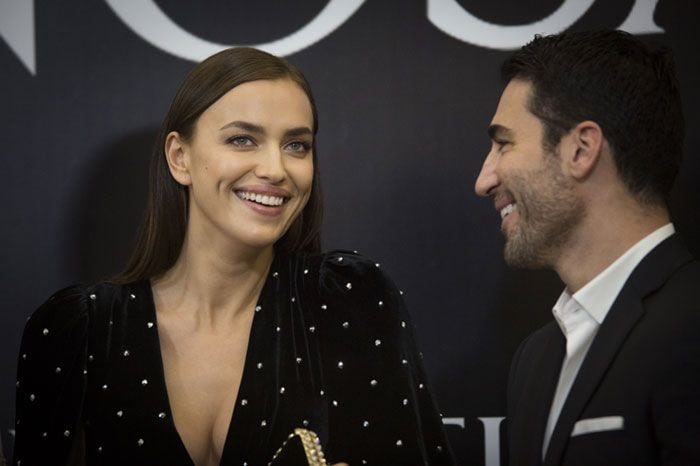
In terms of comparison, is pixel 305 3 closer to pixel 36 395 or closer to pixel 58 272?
pixel 58 272

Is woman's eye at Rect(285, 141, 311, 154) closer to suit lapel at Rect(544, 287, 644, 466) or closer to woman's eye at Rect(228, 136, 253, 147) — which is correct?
woman's eye at Rect(228, 136, 253, 147)

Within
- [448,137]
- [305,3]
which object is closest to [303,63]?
[305,3]

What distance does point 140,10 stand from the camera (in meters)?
2.19

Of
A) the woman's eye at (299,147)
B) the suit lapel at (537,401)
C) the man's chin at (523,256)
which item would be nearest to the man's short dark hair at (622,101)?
the man's chin at (523,256)

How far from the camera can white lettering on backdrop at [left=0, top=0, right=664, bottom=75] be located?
212 cm

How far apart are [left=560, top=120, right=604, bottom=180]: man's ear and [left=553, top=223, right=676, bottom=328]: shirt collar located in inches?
6.5

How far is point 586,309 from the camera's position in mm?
1688

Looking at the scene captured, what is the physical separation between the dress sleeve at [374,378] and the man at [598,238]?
23 cm

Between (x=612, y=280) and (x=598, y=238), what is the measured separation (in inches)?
3.2

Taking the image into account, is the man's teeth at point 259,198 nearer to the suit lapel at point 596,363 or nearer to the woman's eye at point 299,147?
the woman's eye at point 299,147

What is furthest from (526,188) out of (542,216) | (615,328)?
(615,328)

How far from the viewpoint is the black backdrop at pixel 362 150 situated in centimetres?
214

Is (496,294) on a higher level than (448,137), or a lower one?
lower

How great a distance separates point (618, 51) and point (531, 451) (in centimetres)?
77
